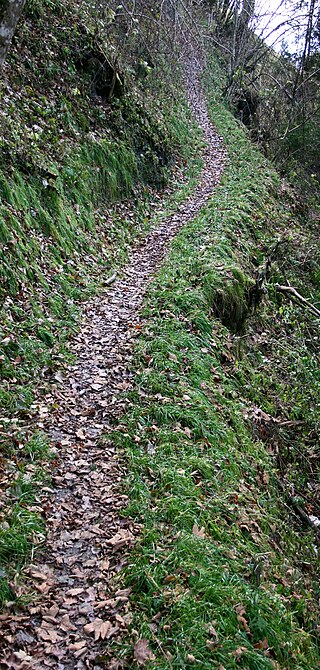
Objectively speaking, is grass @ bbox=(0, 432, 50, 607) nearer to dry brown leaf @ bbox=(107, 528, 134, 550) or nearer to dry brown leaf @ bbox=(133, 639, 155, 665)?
dry brown leaf @ bbox=(107, 528, 134, 550)

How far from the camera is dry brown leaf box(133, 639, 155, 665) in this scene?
10.5 ft

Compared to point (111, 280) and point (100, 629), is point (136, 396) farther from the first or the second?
point (111, 280)

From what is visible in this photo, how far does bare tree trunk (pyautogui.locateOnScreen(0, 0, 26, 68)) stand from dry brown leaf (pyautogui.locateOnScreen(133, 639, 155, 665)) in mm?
4116

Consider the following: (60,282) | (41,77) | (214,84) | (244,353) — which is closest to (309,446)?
(244,353)

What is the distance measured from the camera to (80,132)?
1062cm

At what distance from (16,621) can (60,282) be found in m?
5.09

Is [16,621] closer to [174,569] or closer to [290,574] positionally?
[174,569]

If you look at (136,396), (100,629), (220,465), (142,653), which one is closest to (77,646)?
(100,629)

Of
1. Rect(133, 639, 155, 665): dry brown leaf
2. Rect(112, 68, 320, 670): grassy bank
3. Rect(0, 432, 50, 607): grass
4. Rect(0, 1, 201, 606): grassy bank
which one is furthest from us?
Rect(0, 1, 201, 606): grassy bank

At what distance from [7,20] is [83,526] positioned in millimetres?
3918

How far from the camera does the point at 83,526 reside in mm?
4195

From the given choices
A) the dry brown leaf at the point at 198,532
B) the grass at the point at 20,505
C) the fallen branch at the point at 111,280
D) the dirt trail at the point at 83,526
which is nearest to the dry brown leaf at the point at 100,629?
the dirt trail at the point at 83,526

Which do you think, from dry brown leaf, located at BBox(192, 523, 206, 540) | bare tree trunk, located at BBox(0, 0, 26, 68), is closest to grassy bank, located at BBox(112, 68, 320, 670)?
dry brown leaf, located at BBox(192, 523, 206, 540)

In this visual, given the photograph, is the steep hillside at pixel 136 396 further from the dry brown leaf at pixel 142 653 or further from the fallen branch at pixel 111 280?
the fallen branch at pixel 111 280
